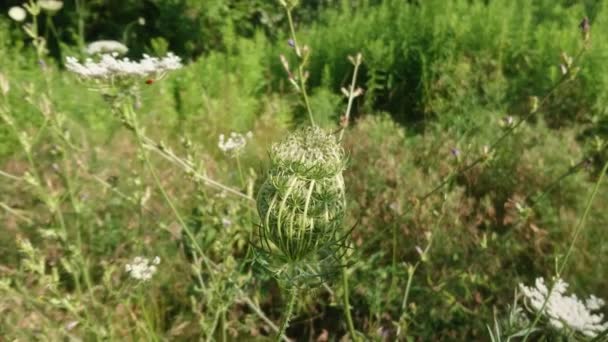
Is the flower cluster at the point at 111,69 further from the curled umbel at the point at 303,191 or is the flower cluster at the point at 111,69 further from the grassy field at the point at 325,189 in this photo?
the curled umbel at the point at 303,191

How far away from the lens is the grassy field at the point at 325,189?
56.7 inches

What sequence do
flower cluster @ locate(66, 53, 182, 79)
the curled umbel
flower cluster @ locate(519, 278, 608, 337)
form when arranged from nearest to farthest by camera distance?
the curled umbel → flower cluster @ locate(66, 53, 182, 79) → flower cluster @ locate(519, 278, 608, 337)

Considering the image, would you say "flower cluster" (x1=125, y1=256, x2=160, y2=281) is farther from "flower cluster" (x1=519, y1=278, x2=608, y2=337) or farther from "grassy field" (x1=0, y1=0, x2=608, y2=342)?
"flower cluster" (x1=519, y1=278, x2=608, y2=337)

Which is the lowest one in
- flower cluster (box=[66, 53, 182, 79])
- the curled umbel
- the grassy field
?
the grassy field

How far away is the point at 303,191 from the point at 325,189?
47mm

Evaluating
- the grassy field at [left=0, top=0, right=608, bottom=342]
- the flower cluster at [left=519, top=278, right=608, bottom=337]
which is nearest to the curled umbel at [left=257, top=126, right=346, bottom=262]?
the grassy field at [left=0, top=0, right=608, bottom=342]

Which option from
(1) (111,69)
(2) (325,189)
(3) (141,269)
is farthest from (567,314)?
(1) (111,69)

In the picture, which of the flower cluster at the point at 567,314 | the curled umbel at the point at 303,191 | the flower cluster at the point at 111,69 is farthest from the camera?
the flower cluster at the point at 567,314

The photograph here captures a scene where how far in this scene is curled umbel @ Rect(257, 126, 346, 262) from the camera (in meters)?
1.10

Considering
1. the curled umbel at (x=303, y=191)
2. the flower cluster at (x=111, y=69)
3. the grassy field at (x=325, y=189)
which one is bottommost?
the grassy field at (x=325, y=189)

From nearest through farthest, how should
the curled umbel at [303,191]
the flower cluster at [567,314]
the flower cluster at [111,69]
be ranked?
1. the curled umbel at [303,191]
2. the flower cluster at [111,69]
3. the flower cluster at [567,314]

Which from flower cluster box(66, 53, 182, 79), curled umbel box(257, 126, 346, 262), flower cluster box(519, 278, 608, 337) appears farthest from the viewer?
flower cluster box(519, 278, 608, 337)

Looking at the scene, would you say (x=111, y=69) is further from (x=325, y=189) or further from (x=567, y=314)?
(x=567, y=314)

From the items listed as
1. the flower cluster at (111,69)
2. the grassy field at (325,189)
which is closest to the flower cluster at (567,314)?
the grassy field at (325,189)
